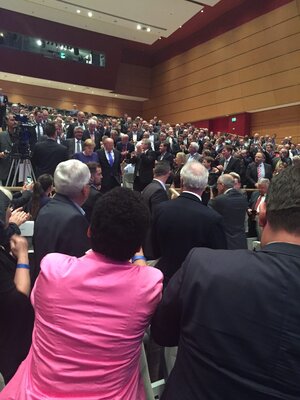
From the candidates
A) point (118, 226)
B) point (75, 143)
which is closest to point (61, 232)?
point (118, 226)

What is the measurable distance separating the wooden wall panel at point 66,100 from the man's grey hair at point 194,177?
1904 centimetres

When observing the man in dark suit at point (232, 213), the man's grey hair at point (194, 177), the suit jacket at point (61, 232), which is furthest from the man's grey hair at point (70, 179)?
the man in dark suit at point (232, 213)

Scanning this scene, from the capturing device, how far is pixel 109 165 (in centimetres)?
618

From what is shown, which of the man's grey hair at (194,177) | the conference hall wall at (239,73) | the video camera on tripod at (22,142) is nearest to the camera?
the man's grey hair at (194,177)

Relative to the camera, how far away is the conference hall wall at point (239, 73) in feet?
47.6

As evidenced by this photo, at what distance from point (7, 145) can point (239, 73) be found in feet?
44.8

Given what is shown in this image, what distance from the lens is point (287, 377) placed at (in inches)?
30.3

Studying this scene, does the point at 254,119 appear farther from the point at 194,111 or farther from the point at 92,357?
the point at 92,357

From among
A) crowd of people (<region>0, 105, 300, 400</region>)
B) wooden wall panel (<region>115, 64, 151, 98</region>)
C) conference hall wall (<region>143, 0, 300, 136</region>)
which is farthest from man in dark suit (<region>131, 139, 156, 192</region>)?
wooden wall panel (<region>115, 64, 151, 98</region>)

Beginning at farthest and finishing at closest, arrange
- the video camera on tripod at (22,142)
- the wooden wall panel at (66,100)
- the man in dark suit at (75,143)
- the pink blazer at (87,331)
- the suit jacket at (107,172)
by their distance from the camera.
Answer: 1. the wooden wall panel at (66,100)
2. the man in dark suit at (75,143)
3. the suit jacket at (107,172)
4. the video camera on tripod at (22,142)
5. the pink blazer at (87,331)

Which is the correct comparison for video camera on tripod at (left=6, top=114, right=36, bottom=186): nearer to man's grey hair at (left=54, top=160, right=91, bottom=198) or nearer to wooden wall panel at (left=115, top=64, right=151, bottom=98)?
man's grey hair at (left=54, top=160, right=91, bottom=198)

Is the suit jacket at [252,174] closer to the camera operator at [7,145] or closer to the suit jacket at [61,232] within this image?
the camera operator at [7,145]

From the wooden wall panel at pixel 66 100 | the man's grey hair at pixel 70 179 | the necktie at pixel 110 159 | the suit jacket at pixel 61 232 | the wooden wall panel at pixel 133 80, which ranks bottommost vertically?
the suit jacket at pixel 61 232

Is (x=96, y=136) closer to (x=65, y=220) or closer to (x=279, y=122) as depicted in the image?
(x=65, y=220)
